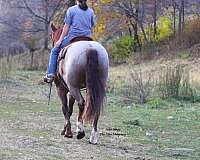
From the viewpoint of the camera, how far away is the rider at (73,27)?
9406mm

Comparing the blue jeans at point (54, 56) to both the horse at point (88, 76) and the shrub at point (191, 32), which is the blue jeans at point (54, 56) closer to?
the horse at point (88, 76)

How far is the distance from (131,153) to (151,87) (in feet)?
38.3

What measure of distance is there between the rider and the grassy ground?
4.01 feet

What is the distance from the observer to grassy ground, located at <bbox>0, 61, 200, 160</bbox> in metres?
7.91

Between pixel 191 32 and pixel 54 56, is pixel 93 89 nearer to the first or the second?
pixel 54 56

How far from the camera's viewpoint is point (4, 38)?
55281 mm

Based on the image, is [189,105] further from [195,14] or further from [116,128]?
[195,14]

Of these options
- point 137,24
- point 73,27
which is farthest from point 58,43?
point 137,24

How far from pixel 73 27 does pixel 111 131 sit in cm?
221

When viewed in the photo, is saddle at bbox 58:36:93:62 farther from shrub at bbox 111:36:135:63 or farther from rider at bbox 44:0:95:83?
shrub at bbox 111:36:135:63

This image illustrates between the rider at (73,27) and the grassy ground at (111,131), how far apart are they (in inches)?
48.2

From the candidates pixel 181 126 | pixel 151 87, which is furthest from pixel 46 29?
pixel 181 126

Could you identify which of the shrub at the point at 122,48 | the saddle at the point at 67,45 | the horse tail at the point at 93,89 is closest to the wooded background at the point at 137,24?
the shrub at the point at 122,48

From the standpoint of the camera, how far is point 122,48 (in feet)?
156
